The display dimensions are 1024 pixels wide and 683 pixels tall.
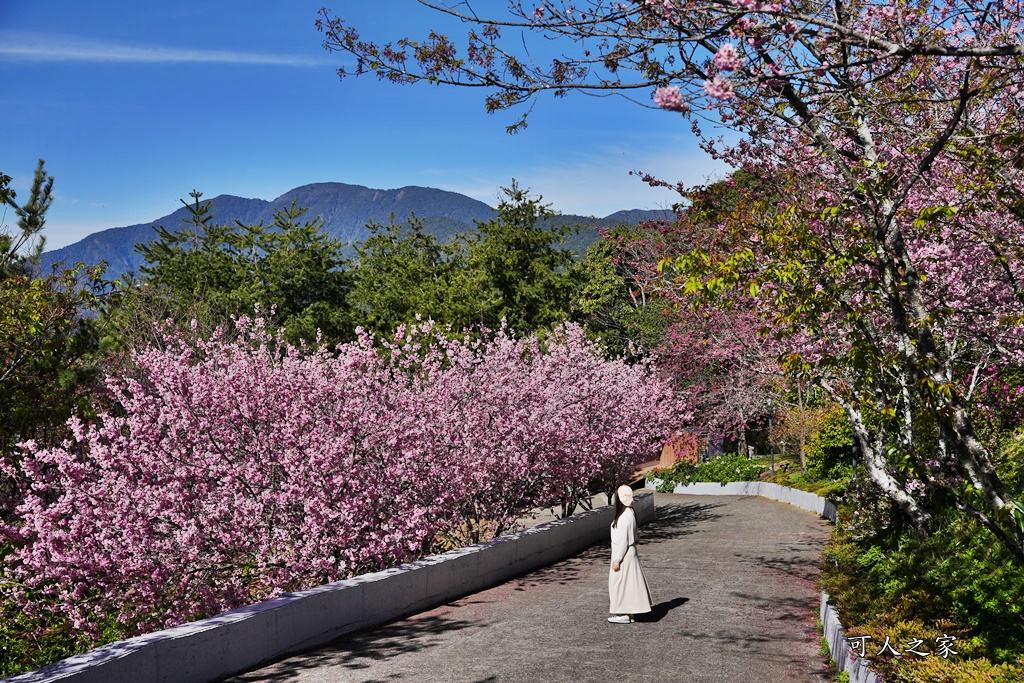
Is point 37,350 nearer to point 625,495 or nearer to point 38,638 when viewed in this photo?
point 38,638

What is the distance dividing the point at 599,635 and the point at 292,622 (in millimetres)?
3592

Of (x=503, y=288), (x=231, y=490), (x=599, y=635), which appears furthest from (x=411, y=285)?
(x=599, y=635)

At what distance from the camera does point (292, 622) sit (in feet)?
30.5

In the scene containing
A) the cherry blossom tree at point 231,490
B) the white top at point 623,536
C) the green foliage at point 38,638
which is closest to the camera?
the white top at point 623,536

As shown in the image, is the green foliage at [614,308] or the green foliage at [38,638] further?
the green foliage at [614,308]

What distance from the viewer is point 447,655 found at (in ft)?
30.5

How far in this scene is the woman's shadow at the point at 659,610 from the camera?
11.3m

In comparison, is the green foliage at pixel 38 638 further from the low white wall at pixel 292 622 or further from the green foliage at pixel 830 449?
the green foliage at pixel 830 449

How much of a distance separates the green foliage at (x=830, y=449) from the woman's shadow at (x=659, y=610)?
1580cm

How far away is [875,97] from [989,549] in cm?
539

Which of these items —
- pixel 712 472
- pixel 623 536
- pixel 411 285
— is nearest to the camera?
pixel 623 536

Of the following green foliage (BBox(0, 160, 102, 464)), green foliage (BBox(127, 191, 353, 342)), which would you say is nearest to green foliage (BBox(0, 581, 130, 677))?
green foliage (BBox(0, 160, 102, 464))

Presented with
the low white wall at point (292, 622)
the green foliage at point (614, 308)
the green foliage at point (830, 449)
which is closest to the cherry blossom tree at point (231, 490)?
the low white wall at point (292, 622)

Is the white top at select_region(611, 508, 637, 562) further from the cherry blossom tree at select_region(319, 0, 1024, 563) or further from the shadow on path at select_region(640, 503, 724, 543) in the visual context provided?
the shadow on path at select_region(640, 503, 724, 543)
